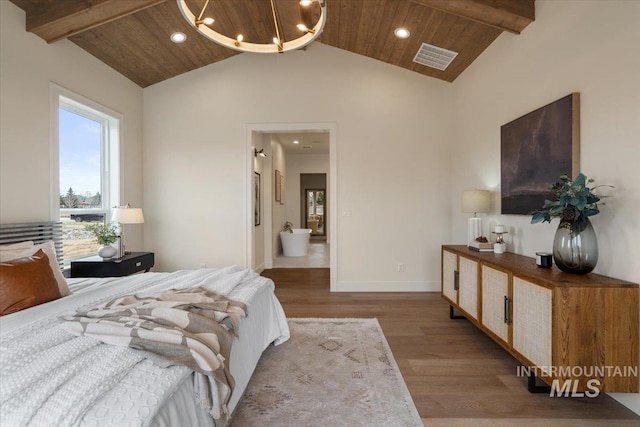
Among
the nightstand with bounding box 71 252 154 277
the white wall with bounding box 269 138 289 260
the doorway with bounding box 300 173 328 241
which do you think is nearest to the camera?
the nightstand with bounding box 71 252 154 277

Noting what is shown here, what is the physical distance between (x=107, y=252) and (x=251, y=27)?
327 centimetres

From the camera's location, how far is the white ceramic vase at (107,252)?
3.58 metres

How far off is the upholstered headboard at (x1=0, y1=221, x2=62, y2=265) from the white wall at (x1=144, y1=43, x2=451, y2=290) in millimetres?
1652

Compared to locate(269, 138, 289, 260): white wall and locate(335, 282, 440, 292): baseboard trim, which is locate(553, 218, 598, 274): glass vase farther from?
locate(269, 138, 289, 260): white wall

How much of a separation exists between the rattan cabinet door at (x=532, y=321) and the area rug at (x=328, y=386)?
2.81 feet

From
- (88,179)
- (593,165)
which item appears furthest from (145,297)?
(593,165)

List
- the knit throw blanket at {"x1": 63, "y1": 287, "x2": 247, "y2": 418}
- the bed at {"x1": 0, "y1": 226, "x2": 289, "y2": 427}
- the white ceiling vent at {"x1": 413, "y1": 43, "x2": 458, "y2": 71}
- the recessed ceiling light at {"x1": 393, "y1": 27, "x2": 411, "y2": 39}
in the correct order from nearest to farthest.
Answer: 1. the bed at {"x1": 0, "y1": 226, "x2": 289, "y2": 427}
2. the knit throw blanket at {"x1": 63, "y1": 287, "x2": 247, "y2": 418}
3. the recessed ceiling light at {"x1": 393, "y1": 27, "x2": 411, "y2": 39}
4. the white ceiling vent at {"x1": 413, "y1": 43, "x2": 458, "y2": 71}

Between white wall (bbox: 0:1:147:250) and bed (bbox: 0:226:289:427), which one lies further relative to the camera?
white wall (bbox: 0:1:147:250)

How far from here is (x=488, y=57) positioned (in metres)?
3.61

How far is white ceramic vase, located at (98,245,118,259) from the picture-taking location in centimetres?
358

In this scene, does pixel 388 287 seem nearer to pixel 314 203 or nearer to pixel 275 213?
pixel 275 213

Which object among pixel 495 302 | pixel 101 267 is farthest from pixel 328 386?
pixel 101 267

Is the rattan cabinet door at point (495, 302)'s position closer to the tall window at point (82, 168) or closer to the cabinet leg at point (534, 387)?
the cabinet leg at point (534, 387)

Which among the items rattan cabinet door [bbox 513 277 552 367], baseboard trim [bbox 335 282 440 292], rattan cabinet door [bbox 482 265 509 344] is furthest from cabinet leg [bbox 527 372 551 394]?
baseboard trim [bbox 335 282 440 292]
